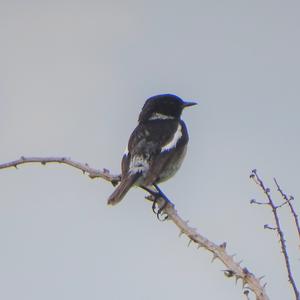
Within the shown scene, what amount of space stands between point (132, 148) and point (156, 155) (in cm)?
28

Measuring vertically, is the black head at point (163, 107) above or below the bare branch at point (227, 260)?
above

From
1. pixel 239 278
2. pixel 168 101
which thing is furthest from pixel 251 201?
pixel 168 101

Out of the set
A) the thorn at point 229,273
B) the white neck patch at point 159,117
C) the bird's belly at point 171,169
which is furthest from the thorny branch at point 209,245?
the white neck patch at point 159,117

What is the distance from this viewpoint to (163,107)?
9203 millimetres

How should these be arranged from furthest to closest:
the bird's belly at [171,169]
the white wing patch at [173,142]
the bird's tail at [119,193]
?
the white wing patch at [173,142] → the bird's belly at [171,169] → the bird's tail at [119,193]

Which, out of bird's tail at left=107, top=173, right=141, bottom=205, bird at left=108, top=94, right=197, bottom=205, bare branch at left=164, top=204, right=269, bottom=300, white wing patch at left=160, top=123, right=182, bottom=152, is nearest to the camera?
bare branch at left=164, top=204, right=269, bottom=300

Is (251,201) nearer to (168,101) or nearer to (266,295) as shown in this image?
(266,295)

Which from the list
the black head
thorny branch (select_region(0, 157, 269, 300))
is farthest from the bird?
thorny branch (select_region(0, 157, 269, 300))

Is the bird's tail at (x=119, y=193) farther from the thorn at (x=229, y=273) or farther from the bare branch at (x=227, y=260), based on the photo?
the thorn at (x=229, y=273)

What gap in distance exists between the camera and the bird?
726 centimetres

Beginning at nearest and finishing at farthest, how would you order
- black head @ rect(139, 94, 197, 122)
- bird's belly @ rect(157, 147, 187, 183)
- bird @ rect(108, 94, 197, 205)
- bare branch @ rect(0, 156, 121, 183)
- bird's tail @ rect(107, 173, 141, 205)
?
bare branch @ rect(0, 156, 121, 183)
bird's tail @ rect(107, 173, 141, 205)
bird @ rect(108, 94, 197, 205)
bird's belly @ rect(157, 147, 187, 183)
black head @ rect(139, 94, 197, 122)

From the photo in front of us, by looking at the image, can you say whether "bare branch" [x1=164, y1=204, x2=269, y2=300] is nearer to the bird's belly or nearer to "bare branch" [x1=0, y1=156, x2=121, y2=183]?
"bare branch" [x1=0, y1=156, x2=121, y2=183]

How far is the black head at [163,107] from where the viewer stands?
357 inches

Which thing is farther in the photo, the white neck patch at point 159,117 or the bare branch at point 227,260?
the white neck patch at point 159,117
